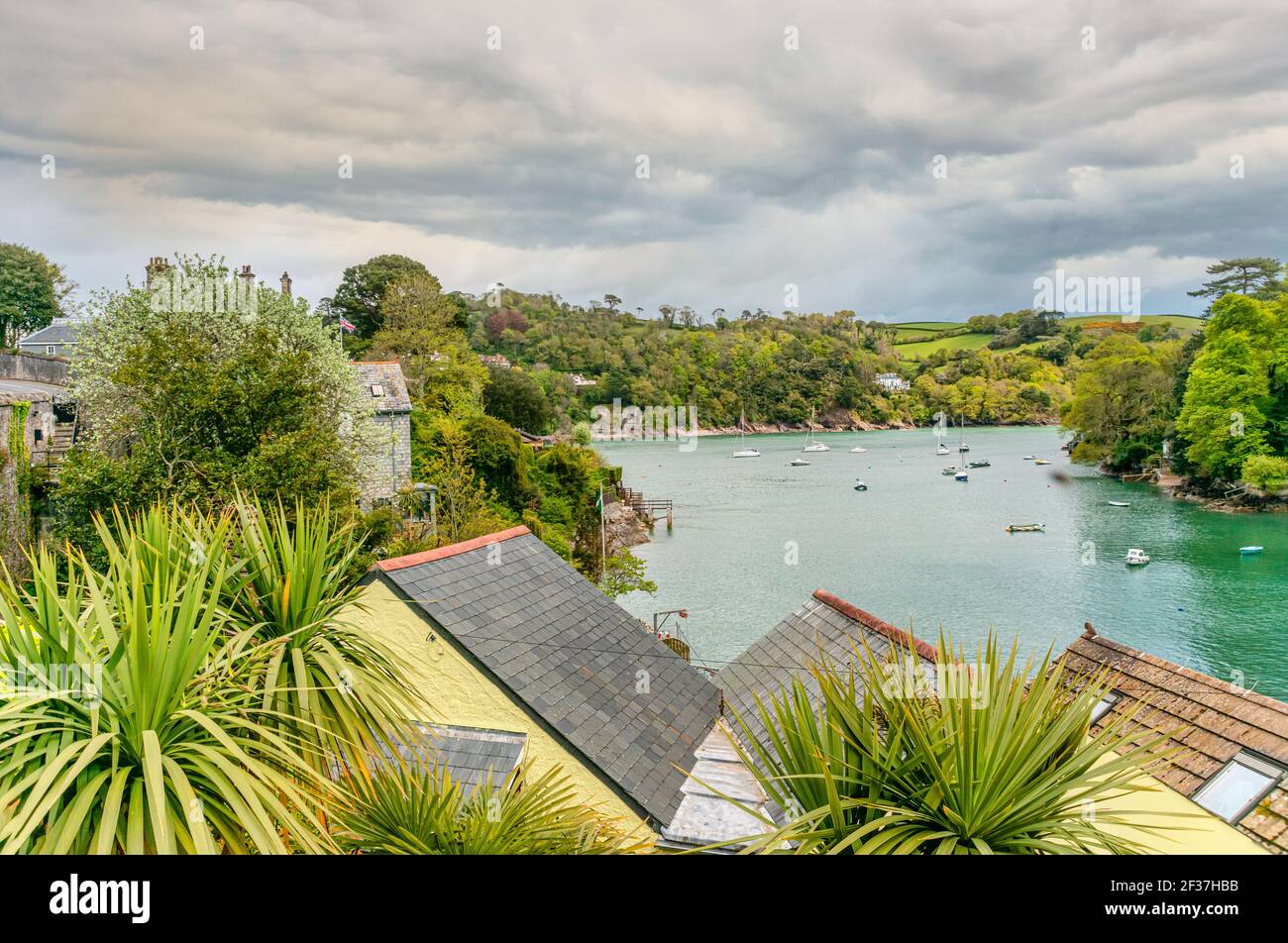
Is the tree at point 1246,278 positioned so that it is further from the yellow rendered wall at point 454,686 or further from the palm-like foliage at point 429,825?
the palm-like foliage at point 429,825

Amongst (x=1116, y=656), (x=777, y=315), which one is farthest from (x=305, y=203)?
(x=777, y=315)

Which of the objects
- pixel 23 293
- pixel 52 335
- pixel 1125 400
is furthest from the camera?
pixel 1125 400

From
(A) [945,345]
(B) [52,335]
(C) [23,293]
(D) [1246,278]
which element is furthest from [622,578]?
(A) [945,345]

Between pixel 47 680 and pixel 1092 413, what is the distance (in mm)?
66169

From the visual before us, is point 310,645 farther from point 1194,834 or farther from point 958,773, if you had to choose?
point 1194,834

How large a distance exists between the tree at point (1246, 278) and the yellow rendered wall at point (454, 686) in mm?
62417

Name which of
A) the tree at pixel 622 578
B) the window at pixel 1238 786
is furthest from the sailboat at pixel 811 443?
the window at pixel 1238 786

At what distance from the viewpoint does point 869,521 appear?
1815 inches

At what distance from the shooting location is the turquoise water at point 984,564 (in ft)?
84.0

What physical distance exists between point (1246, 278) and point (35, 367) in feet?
226

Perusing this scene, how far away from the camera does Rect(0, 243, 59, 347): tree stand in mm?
38406

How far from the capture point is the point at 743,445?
98062 millimetres

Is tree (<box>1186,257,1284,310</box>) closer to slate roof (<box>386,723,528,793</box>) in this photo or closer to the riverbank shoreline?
the riverbank shoreline
